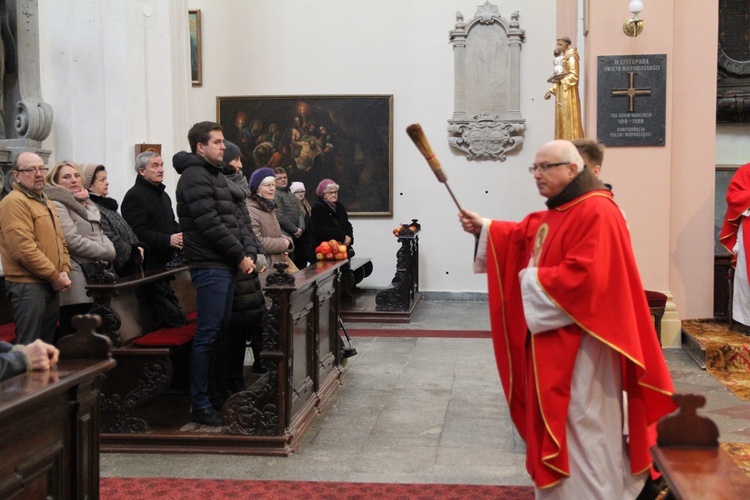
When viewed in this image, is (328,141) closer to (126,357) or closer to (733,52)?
(733,52)

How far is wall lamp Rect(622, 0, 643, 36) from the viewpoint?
849cm

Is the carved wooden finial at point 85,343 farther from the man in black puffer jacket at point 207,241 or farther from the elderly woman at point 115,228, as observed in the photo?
the elderly woman at point 115,228

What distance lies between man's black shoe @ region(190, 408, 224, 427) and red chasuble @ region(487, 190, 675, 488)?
240 cm

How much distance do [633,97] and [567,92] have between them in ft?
2.12

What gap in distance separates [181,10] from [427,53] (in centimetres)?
407

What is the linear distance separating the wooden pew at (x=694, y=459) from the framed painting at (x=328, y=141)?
405 inches

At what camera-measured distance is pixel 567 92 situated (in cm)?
903

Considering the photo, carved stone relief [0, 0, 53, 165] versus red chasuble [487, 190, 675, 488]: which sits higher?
carved stone relief [0, 0, 53, 165]

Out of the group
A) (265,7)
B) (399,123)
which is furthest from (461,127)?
(265,7)

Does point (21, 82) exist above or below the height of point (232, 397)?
above

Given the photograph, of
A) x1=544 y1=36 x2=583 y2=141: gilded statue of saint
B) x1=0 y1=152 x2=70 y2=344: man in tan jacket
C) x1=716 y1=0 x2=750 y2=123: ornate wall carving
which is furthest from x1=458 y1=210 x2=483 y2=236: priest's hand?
x1=716 y1=0 x2=750 y2=123: ornate wall carving

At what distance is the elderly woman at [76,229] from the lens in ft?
19.6

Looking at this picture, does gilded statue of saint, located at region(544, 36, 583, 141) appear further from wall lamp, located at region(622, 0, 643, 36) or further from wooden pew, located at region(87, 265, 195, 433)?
wooden pew, located at region(87, 265, 195, 433)

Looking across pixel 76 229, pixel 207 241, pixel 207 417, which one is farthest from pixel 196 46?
pixel 207 417
